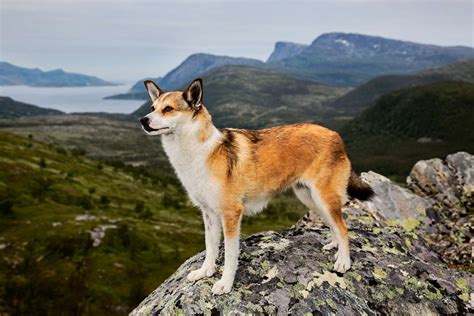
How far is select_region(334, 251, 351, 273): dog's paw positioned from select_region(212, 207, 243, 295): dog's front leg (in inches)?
112

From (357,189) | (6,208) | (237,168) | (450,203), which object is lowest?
(6,208)

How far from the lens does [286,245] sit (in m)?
12.2

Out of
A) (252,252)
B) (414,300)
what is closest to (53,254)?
A: (252,252)

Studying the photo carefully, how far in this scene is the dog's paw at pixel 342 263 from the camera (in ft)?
36.6

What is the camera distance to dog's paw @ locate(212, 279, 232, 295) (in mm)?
9945

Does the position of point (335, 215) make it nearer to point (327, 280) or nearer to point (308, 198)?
point (308, 198)

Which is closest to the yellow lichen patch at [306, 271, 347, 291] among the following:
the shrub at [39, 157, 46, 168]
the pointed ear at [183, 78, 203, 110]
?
the pointed ear at [183, 78, 203, 110]

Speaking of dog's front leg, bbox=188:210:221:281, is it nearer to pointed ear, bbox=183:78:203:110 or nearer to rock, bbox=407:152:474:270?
Result: pointed ear, bbox=183:78:203:110

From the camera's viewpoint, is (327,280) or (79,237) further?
(79,237)

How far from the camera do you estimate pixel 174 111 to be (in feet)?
31.7

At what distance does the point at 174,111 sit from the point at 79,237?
38447 millimetres

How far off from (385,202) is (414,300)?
1150 cm

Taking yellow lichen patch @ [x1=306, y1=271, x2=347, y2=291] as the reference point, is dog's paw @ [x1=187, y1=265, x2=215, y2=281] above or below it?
above

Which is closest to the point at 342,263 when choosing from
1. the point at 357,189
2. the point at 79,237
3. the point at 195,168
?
the point at 357,189
